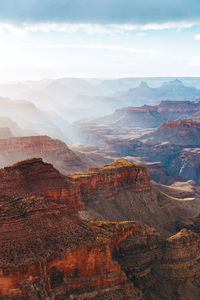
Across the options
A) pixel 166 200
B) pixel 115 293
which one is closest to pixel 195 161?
pixel 166 200

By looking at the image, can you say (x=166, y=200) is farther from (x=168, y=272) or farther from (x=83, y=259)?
(x=83, y=259)

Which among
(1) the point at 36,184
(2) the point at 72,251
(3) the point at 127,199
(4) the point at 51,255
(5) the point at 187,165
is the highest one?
(5) the point at 187,165

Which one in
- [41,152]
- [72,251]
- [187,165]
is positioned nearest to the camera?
[72,251]

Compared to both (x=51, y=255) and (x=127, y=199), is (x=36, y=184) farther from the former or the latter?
(x=127, y=199)

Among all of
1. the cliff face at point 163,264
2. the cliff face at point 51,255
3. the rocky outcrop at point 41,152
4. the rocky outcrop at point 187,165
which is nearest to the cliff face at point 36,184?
the cliff face at point 51,255

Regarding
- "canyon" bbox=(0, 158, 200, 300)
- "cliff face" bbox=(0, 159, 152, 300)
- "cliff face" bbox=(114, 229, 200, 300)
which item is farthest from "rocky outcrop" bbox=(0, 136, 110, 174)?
"cliff face" bbox=(0, 159, 152, 300)

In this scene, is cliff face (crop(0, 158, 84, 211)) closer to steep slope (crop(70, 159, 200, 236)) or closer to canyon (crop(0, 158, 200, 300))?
canyon (crop(0, 158, 200, 300))

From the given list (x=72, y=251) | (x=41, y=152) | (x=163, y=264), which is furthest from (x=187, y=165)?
(x=72, y=251)

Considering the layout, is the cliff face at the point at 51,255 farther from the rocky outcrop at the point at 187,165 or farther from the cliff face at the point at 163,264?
the rocky outcrop at the point at 187,165
